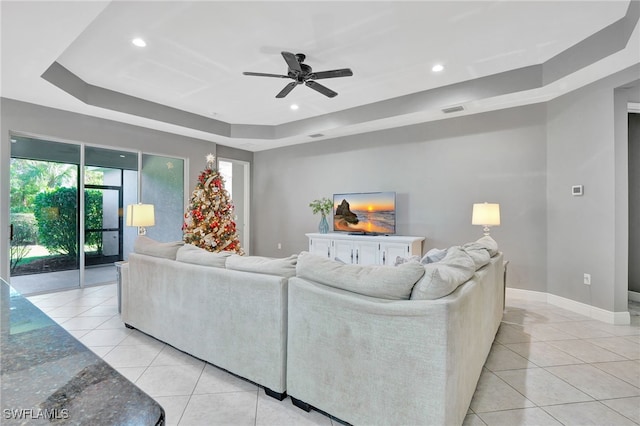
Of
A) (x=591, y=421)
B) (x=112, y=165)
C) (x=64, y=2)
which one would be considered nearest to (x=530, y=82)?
(x=591, y=421)

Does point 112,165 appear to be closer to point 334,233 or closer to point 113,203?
point 113,203

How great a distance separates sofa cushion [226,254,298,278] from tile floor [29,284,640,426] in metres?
0.83

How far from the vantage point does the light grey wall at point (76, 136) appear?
4.15m

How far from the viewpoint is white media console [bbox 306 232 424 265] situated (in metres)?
4.90

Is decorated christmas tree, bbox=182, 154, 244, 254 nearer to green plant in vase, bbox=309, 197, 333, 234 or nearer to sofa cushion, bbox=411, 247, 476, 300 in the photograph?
green plant in vase, bbox=309, 197, 333, 234

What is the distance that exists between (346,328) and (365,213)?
13.4 ft

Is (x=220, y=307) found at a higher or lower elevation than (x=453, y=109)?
lower

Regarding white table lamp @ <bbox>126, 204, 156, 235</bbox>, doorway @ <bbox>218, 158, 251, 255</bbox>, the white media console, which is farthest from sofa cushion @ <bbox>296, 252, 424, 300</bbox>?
doorway @ <bbox>218, 158, 251, 255</bbox>

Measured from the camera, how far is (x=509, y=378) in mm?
2312

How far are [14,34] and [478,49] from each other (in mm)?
4502

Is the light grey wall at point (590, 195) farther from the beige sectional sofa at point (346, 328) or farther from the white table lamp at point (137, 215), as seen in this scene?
the white table lamp at point (137, 215)

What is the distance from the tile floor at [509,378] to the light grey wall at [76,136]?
7.06 ft

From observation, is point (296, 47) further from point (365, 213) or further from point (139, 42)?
point (365, 213)

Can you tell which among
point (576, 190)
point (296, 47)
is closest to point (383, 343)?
point (296, 47)
